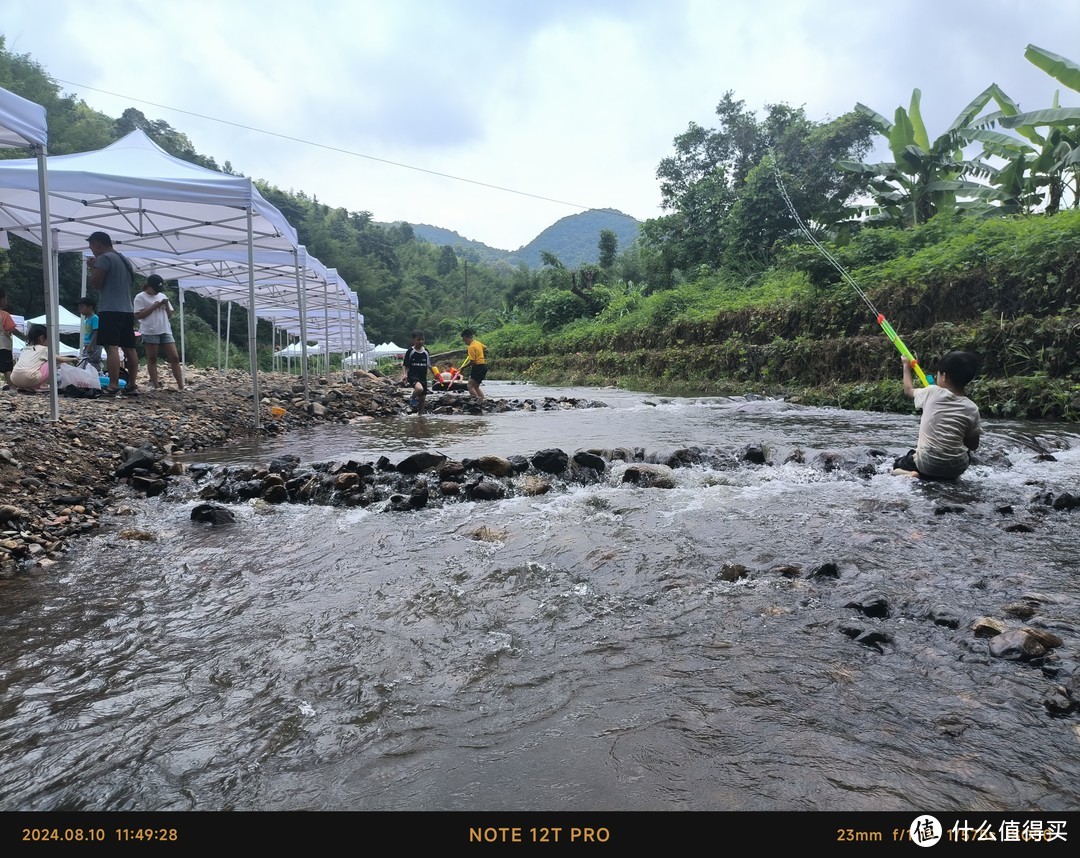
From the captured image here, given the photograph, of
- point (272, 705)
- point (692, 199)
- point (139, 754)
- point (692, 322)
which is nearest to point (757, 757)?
point (272, 705)

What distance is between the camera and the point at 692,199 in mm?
34500

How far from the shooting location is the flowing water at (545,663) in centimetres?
197

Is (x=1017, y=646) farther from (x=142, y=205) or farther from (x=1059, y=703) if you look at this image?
(x=142, y=205)

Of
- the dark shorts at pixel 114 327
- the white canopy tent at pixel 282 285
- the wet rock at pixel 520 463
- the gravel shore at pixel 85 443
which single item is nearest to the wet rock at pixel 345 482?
the wet rock at pixel 520 463

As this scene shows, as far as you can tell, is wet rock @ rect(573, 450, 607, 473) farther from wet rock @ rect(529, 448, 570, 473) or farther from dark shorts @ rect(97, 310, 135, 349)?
dark shorts @ rect(97, 310, 135, 349)

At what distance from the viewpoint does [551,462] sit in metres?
6.61

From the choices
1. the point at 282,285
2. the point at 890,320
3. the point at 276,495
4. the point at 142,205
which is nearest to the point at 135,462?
the point at 276,495

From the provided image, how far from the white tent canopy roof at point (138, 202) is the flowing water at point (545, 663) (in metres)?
5.32

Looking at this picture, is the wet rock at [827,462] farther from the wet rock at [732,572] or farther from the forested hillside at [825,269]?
the forested hillside at [825,269]

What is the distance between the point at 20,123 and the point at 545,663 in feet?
22.6

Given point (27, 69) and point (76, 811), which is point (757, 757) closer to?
point (76, 811)

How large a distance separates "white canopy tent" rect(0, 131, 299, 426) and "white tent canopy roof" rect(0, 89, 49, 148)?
55 cm

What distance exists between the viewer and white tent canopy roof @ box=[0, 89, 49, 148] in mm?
5676

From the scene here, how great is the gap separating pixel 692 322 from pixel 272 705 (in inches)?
871
